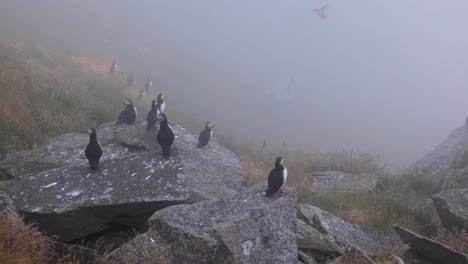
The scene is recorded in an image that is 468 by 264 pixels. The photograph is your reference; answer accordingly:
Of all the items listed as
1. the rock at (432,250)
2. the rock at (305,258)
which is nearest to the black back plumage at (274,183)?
the rock at (305,258)

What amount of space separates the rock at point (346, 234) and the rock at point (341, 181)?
2.74 meters

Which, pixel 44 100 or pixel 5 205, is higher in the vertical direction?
pixel 5 205

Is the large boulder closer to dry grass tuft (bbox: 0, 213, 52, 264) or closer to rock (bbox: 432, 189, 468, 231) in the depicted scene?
dry grass tuft (bbox: 0, 213, 52, 264)

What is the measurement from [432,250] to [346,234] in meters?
1.36

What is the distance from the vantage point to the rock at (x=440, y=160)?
43.9 feet

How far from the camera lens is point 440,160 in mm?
14586

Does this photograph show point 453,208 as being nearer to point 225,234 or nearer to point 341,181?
point 341,181

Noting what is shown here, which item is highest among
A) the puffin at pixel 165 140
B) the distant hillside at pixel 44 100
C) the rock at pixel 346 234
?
the puffin at pixel 165 140

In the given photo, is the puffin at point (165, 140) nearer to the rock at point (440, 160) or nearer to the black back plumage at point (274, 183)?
the black back plumage at point (274, 183)

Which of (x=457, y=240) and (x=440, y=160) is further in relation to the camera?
(x=440, y=160)

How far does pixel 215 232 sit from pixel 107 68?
2117 cm

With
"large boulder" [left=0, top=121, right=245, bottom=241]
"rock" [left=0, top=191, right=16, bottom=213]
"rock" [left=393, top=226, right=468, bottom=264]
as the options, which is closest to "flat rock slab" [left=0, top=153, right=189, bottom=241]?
"large boulder" [left=0, top=121, right=245, bottom=241]

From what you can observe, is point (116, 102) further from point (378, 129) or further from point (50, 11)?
point (378, 129)

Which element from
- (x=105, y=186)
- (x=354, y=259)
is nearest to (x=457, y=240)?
(x=354, y=259)
